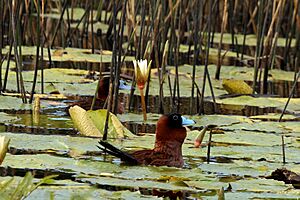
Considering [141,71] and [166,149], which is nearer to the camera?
[166,149]

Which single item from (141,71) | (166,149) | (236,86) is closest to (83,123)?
(141,71)

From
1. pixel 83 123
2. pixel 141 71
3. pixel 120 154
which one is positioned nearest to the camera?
pixel 120 154

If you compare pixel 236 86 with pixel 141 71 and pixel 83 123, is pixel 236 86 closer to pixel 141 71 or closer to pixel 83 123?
pixel 141 71

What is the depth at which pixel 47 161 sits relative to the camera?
16.0ft

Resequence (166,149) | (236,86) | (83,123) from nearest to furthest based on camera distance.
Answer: (166,149) → (83,123) → (236,86)

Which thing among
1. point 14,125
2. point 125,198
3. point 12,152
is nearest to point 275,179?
point 125,198

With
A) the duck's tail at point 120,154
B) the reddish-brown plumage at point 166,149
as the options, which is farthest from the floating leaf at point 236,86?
the duck's tail at point 120,154

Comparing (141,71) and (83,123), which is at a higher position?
(141,71)

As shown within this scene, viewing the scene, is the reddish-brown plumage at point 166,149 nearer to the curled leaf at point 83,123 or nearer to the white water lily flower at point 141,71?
the curled leaf at point 83,123

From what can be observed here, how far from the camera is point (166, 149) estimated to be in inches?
207

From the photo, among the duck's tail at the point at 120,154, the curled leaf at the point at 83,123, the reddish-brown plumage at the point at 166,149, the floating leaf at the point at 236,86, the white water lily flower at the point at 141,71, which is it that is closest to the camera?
the duck's tail at the point at 120,154

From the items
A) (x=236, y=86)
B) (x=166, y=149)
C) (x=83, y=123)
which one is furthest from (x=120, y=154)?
(x=236, y=86)

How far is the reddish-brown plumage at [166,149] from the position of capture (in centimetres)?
508

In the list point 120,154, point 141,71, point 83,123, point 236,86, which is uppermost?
point 141,71
